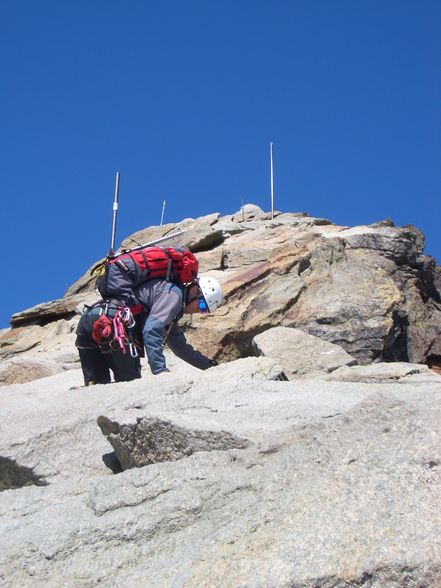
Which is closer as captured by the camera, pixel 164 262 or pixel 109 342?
pixel 109 342

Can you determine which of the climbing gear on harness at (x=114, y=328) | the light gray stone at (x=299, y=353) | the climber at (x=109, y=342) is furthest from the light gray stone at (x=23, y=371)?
the light gray stone at (x=299, y=353)

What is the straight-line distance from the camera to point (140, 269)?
10.5 metres

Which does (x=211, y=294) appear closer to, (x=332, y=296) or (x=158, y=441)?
(x=332, y=296)

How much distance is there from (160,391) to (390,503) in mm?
3739

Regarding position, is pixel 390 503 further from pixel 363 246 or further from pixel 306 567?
pixel 363 246

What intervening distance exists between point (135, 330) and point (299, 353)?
2121 millimetres

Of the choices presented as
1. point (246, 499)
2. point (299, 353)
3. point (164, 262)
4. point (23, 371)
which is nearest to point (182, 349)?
point (164, 262)

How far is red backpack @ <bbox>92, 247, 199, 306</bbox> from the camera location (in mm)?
10469

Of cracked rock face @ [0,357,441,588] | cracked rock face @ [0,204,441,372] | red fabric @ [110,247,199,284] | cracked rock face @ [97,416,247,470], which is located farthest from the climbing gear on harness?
cracked rock face @ [0,204,441,372]

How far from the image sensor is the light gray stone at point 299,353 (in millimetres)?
9914

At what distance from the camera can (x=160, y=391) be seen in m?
7.91

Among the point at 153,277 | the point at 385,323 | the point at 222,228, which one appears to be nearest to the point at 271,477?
the point at 153,277

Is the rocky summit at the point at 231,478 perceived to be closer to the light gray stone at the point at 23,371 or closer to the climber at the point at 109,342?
the climber at the point at 109,342

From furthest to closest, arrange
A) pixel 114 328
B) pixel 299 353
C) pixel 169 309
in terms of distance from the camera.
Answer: pixel 299 353 < pixel 169 309 < pixel 114 328
